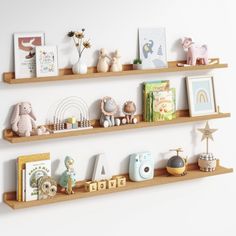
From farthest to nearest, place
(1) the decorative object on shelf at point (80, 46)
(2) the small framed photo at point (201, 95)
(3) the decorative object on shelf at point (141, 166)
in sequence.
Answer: (2) the small framed photo at point (201, 95) < (3) the decorative object on shelf at point (141, 166) < (1) the decorative object on shelf at point (80, 46)

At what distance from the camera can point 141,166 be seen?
2.95m

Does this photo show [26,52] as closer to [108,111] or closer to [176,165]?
[108,111]

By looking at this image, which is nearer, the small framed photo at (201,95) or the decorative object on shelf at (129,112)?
the decorative object on shelf at (129,112)

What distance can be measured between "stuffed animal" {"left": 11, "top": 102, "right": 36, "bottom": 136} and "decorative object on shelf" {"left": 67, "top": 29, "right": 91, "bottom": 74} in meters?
0.28

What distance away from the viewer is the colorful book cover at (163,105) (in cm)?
296

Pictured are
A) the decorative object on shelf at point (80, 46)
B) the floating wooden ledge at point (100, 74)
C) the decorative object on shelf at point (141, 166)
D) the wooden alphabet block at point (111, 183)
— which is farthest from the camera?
the decorative object on shelf at point (141, 166)

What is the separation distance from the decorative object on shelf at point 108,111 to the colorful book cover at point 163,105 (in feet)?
0.73

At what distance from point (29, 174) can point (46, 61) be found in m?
0.51

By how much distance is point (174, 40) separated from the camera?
10.00 feet

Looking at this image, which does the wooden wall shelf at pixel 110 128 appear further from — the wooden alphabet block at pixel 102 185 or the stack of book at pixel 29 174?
the wooden alphabet block at pixel 102 185

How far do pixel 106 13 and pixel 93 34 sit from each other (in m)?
0.12

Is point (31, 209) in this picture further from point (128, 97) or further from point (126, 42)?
point (126, 42)

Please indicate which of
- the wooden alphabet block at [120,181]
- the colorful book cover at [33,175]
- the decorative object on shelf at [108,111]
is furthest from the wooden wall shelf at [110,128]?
the wooden alphabet block at [120,181]

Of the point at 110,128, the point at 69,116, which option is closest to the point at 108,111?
the point at 110,128
